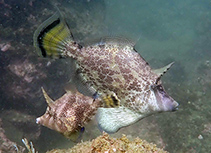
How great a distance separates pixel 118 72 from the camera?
2906 mm

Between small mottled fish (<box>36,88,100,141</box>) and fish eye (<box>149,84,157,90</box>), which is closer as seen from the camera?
small mottled fish (<box>36,88,100,141</box>)

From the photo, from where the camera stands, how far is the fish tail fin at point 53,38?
9.16 ft

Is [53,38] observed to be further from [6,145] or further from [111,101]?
[6,145]

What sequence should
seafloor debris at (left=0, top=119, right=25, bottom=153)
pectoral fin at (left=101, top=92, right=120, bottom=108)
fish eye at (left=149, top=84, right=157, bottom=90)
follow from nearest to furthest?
pectoral fin at (left=101, top=92, right=120, bottom=108) → fish eye at (left=149, top=84, right=157, bottom=90) → seafloor debris at (left=0, top=119, right=25, bottom=153)

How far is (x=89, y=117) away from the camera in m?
2.46

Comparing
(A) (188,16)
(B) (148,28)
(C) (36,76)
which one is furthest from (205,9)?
(C) (36,76)

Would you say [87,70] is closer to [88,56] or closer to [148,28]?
[88,56]

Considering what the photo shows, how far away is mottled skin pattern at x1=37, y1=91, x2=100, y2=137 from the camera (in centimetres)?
239

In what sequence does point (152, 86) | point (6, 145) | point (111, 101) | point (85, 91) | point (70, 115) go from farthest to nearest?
1. point (6, 145)
2. point (152, 86)
3. point (85, 91)
4. point (70, 115)
5. point (111, 101)

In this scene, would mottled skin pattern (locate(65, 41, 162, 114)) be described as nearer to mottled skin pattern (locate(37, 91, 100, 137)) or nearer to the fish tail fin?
the fish tail fin

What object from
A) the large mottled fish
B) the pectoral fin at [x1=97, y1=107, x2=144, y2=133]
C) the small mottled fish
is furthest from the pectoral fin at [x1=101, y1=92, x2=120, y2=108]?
the pectoral fin at [x1=97, y1=107, x2=144, y2=133]

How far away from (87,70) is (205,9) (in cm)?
3467

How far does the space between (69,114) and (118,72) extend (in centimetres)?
103

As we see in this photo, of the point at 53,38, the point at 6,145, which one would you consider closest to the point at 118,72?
the point at 53,38
